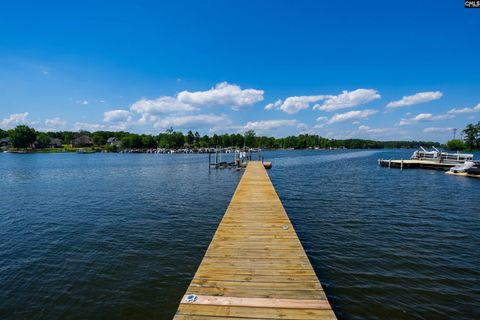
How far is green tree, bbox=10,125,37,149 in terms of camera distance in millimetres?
112625

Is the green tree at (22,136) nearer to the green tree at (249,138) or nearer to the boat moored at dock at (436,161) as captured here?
the green tree at (249,138)

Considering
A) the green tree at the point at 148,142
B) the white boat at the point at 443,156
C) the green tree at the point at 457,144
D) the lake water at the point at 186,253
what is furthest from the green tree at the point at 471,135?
the green tree at the point at 148,142

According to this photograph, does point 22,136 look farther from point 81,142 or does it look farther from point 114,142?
point 114,142

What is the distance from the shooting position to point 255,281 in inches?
213

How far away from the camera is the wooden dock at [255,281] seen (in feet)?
14.4

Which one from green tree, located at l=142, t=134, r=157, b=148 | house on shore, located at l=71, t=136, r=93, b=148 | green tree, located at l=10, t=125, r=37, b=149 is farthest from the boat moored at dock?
house on shore, located at l=71, t=136, r=93, b=148

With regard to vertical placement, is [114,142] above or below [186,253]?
above

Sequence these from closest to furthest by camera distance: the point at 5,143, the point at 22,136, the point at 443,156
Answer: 1. the point at 443,156
2. the point at 22,136
3. the point at 5,143

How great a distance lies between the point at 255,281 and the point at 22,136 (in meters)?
148

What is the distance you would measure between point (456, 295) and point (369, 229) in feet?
17.3

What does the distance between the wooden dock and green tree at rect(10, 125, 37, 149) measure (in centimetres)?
14496

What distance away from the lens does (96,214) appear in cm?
1498

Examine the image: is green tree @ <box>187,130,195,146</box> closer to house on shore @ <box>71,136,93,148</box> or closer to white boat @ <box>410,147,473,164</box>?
house on shore @ <box>71,136,93,148</box>

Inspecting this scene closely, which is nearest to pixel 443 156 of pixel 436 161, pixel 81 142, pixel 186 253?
pixel 436 161
